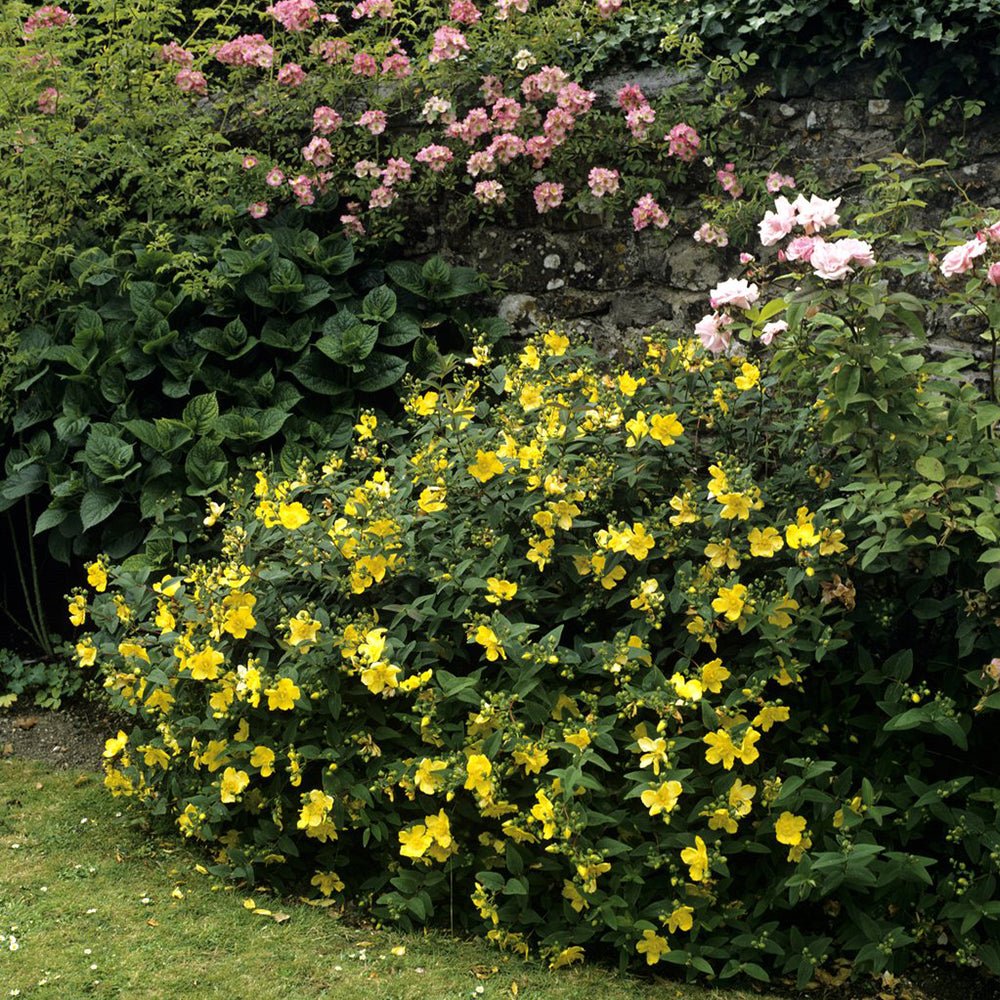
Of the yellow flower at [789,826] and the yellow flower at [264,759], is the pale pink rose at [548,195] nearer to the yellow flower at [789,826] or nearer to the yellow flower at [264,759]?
the yellow flower at [264,759]

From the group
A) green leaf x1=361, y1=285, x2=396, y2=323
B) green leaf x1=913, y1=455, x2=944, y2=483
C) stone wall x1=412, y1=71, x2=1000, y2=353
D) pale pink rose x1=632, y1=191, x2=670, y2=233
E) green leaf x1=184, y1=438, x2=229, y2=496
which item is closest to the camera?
green leaf x1=913, y1=455, x2=944, y2=483

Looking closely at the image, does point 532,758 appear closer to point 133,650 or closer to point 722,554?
point 722,554

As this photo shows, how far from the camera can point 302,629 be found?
289 cm

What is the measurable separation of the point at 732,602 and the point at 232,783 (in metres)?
1.37

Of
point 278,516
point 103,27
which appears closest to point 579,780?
point 278,516

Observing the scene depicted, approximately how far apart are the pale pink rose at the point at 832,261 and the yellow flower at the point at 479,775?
4.65ft

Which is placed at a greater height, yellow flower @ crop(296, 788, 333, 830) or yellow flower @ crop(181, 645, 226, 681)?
yellow flower @ crop(181, 645, 226, 681)

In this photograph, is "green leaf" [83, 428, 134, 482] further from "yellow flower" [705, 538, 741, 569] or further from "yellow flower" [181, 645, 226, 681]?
"yellow flower" [705, 538, 741, 569]

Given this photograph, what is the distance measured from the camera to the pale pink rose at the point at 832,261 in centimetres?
263

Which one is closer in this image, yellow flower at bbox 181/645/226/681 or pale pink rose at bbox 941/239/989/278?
pale pink rose at bbox 941/239/989/278

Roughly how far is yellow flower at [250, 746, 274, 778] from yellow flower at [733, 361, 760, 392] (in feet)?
5.33

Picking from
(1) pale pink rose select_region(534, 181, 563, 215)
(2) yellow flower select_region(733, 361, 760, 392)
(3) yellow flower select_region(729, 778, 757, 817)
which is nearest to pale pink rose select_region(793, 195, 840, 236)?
(2) yellow flower select_region(733, 361, 760, 392)

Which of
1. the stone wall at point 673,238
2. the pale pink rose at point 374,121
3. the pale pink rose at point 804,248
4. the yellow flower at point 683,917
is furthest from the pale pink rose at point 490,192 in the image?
the yellow flower at point 683,917

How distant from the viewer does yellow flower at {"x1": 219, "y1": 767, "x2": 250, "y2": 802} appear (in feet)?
9.55
